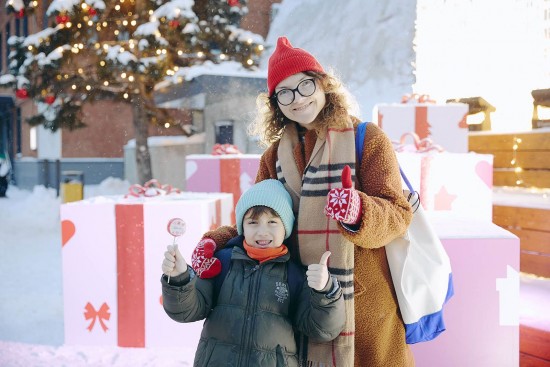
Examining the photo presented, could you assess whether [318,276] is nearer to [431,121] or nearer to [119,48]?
[431,121]

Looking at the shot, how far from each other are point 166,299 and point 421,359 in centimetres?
120

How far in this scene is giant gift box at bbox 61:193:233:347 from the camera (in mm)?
2938

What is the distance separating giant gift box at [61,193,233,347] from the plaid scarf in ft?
4.89

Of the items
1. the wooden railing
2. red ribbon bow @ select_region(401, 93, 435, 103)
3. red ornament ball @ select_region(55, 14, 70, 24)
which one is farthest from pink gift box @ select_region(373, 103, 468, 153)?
red ornament ball @ select_region(55, 14, 70, 24)

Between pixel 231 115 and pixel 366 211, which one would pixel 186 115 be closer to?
pixel 231 115

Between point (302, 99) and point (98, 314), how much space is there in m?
2.08

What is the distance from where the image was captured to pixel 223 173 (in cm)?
479

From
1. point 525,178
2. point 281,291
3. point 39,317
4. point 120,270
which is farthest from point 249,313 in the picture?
point 525,178

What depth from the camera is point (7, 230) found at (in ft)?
25.7

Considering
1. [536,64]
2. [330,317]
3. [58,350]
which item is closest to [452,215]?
[330,317]

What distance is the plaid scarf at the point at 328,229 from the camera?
4.74ft

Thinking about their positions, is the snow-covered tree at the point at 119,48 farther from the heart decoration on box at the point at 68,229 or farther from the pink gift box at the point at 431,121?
the heart decoration on box at the point at 68,229

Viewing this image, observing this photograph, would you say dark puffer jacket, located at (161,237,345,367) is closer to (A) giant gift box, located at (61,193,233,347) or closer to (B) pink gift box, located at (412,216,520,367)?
(B) pink gift box, located at (412,216,520,367)

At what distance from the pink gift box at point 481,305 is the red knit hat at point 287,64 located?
0.97 metres
